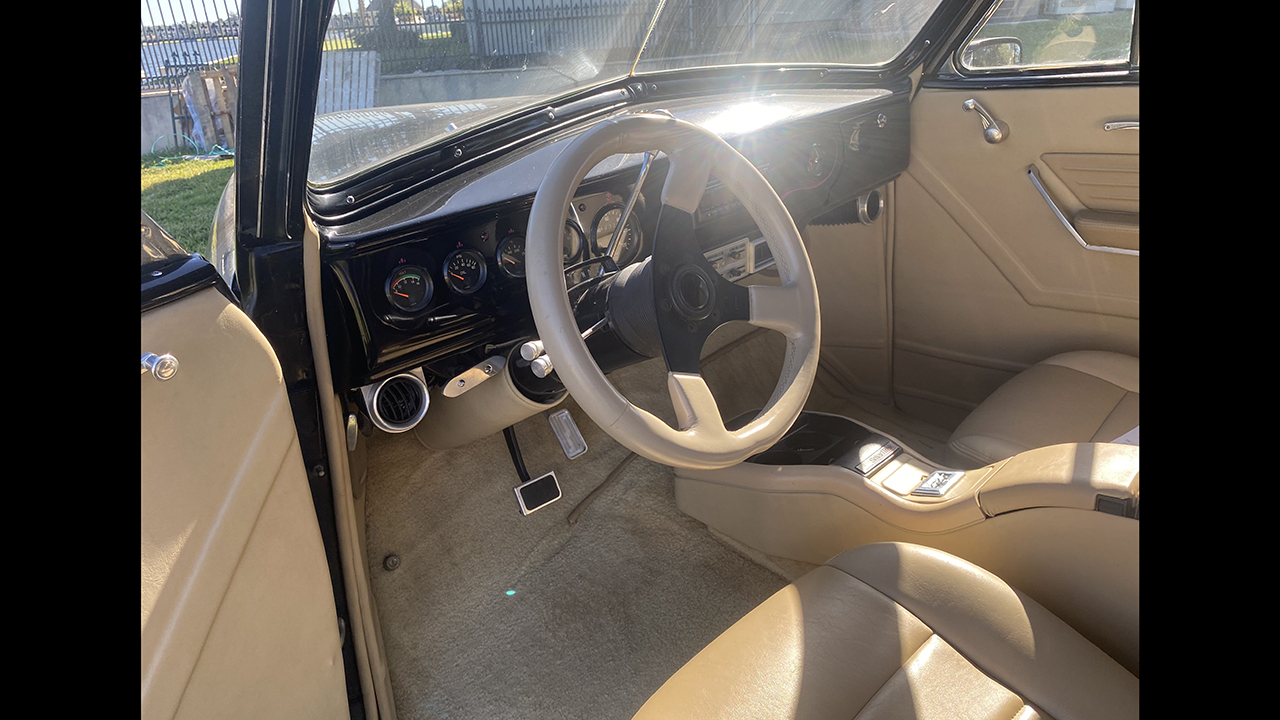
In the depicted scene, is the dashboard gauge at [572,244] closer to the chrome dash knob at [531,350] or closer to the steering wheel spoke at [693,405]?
the chrome dash knob at [531,350]

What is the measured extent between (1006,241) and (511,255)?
1.46 m

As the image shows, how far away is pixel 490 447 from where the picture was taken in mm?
2203

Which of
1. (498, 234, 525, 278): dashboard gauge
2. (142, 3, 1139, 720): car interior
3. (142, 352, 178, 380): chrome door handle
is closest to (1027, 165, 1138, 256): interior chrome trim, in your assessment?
(142, 3, 1139, 720): car interior

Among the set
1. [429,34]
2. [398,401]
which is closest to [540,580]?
[398,401]

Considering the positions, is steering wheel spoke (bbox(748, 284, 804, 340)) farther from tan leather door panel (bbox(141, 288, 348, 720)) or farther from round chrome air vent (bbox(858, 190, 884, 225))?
round chrome air vent (bbox(858, 190, 884, 225))

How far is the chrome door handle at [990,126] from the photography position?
2166 millimetres

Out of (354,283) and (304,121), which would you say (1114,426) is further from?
(304,121)

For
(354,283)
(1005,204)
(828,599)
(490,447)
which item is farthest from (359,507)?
(1005,204)

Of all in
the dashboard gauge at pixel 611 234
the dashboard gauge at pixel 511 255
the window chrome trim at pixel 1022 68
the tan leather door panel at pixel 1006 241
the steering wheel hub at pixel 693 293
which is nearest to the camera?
the steering wheel hub at pixel 693 293

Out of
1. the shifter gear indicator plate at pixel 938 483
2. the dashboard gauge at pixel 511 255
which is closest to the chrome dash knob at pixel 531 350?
the dashboard gauge at pixel 511 255

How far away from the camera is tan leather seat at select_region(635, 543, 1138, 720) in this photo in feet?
3.50

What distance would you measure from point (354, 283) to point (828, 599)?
2.99ft

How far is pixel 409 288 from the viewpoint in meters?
1.42

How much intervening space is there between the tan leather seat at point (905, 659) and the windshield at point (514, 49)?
1.02 m
